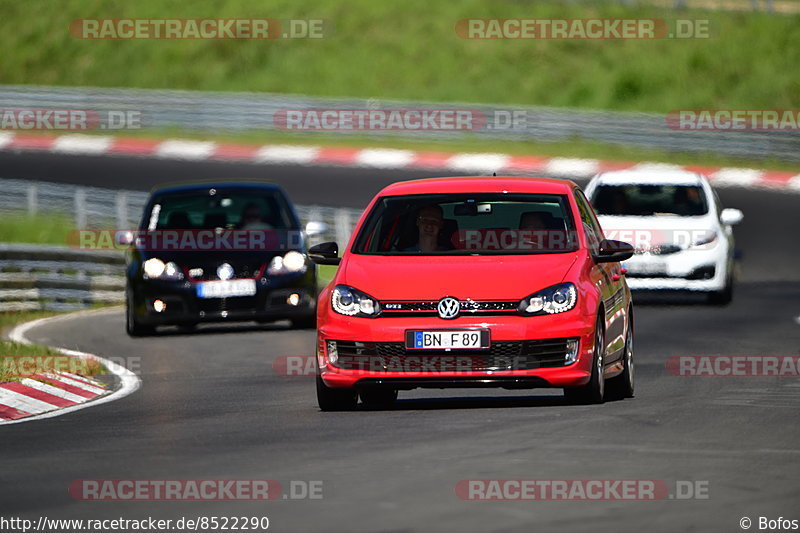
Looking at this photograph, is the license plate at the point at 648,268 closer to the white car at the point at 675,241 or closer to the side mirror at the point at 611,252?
the white car at the point at 675,241

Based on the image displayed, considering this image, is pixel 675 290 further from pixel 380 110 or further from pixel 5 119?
pixel 5 119

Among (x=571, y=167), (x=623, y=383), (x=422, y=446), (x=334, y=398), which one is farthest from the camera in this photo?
(x=571, y=167)

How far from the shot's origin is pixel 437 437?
10.4 m

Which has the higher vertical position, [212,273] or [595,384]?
[212,273]

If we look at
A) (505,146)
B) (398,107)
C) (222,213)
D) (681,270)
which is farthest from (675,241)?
(505,146)

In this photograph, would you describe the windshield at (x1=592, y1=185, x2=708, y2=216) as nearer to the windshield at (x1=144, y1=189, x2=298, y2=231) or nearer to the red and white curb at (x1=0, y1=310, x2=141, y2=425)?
the windshield at (x1=144, y1=189, x2=298, y2=231)

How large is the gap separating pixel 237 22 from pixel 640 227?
99.2 ft

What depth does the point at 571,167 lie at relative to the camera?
34.4 meters

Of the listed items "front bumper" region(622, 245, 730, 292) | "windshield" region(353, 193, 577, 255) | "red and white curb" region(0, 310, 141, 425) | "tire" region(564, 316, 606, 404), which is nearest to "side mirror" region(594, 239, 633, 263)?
"windshield" region(353, 193, 577, 255)

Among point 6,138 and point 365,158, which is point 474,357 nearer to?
point 365,158

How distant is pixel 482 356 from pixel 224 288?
24.2 feet

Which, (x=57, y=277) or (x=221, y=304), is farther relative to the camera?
(x=57, y=277)

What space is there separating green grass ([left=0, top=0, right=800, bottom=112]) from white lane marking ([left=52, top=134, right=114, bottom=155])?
7.71 meters

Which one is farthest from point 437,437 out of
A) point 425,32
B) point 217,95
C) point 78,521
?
point 425,32
